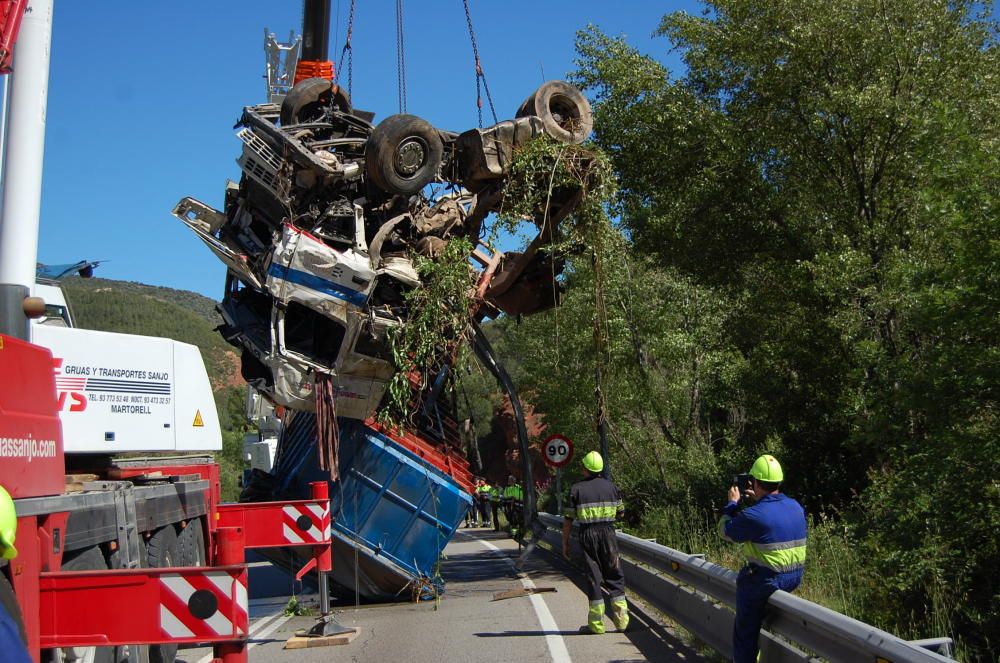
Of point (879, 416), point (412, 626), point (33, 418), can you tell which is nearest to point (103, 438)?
point (33, 418)

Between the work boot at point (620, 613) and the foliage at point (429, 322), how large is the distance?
419cm

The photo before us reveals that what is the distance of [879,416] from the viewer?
1220cm

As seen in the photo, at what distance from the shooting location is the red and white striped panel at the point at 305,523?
966 cm

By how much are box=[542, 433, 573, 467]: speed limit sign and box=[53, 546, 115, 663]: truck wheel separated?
1151 cm

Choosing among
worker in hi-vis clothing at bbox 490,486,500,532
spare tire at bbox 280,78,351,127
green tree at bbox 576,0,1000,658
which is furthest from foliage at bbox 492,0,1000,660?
worker in hi-vis clothing at bbox 490,486,500,532

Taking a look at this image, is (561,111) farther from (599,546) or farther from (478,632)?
(478,632)

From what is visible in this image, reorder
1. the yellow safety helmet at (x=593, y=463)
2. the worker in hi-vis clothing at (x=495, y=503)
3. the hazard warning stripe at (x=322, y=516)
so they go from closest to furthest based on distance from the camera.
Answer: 1. the hazard warning stripe at (x=322, y=516)
2. the yellow safety helmet at (x=593, y=463)
3. the worker in hi-vis clothing at (x=495, y=503)

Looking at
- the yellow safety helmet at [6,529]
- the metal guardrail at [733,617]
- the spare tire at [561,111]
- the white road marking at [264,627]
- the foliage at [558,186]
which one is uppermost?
the spare tire at [561,111]

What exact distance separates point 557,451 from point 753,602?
1080cm

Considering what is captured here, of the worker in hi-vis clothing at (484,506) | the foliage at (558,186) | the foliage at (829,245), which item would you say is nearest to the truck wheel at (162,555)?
the foliage at (829,245)

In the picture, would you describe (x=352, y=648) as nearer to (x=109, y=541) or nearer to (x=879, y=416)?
(x=109, y=541)

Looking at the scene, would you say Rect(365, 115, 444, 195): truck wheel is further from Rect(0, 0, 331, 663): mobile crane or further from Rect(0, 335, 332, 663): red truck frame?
Rect(0, 335, 332, 663): red truck frame

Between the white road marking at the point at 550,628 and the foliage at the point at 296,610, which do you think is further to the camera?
the foliage at the point at 296,610

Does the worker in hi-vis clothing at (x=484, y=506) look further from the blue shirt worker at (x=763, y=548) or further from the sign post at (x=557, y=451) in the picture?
the blue shirt worker at (x=763, y=548)
